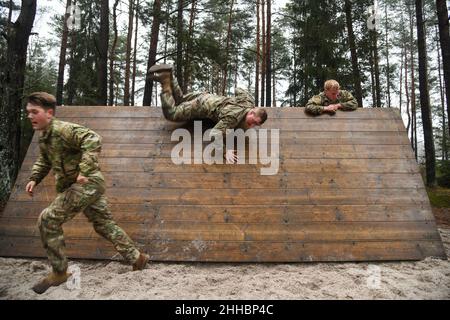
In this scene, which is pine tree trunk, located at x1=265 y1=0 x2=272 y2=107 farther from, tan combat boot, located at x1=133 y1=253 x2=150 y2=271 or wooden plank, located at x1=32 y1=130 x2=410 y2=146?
tan combat boot, located at x1=133 y1=253 x2=150 y2=271

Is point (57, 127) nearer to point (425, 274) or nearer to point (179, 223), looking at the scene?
point (179, 223)

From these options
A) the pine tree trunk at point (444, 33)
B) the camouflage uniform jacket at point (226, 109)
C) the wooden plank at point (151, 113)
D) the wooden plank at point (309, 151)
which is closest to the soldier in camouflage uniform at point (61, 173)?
the wooden plank at point (309, 151)

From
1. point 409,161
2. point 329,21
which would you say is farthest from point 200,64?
point 409,161

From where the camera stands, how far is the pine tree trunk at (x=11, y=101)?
21.1 feet

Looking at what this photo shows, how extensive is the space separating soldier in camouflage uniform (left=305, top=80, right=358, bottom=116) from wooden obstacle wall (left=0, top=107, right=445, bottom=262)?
25cm

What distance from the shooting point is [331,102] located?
5.00m

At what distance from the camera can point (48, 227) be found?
2.73m

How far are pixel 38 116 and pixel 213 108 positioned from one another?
2.15m

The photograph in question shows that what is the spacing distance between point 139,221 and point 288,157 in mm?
2078

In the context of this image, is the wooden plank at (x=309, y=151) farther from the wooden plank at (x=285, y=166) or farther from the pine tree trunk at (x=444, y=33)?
the pine tree trunk at (x=444, y=33)

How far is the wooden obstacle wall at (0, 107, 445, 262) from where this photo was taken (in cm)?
352

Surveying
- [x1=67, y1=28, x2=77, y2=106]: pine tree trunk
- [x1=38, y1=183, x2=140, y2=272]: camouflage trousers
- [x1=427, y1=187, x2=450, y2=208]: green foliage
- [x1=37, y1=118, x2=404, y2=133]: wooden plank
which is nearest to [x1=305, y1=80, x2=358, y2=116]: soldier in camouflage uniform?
[x1=37, y1=118, x2=404, y2=133]: wooden plank

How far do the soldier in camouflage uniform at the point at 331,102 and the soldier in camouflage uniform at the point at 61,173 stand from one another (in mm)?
3201

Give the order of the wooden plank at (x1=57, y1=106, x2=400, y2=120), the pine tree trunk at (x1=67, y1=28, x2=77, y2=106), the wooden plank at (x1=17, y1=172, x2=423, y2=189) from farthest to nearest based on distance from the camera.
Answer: the pine tree trunk at (x1=67, y1=28, x2=77, y2=106) → the wooden plank at (x1=57, y1=106, x2=400, y2=120) → the wooden plank at (x1=17, y1=172, x2=423, y2=189)
